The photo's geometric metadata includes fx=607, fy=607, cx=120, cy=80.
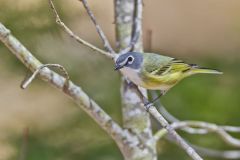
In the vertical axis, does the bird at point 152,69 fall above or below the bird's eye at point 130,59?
below

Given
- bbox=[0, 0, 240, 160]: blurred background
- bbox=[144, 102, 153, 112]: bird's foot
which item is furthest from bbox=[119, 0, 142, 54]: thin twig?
bbox=[144, 102, 153, 112]: bird's foot

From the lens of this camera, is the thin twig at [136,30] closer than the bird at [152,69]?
No

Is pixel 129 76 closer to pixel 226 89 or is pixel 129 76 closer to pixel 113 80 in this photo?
pixel 113 80

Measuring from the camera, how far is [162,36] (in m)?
2.68

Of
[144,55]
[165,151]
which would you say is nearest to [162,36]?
[165,151]

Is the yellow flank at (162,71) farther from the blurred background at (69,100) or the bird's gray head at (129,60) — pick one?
the blurred background at (69,100)

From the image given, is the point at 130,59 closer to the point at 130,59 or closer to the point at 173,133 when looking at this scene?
the point at 130,59

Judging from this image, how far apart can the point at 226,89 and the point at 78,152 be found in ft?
1.46

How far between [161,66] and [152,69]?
0.02 m

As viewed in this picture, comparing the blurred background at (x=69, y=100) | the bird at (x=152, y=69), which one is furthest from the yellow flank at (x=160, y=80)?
the blurred background at (x=69, y=100)

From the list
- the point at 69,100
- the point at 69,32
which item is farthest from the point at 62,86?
the point at 69,100

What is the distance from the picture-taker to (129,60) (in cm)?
97

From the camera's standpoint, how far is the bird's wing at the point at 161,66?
101cm

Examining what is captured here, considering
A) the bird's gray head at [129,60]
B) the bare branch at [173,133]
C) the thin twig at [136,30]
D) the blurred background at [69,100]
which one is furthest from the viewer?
the blurred background at [69,100]
